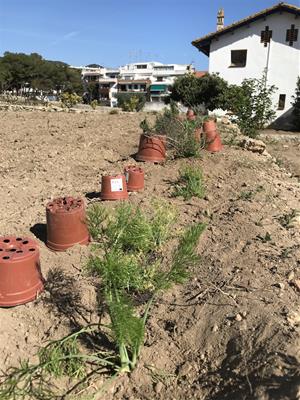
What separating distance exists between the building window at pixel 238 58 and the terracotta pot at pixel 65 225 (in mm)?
20643

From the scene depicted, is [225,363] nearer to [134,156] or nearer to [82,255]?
[82,255]

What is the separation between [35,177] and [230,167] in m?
3.11

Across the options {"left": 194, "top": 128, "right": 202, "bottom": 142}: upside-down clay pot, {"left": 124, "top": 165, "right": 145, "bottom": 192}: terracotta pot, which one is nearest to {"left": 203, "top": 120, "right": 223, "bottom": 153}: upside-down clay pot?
{"left": 194, "top": 128, "right": 202, "bottom": 142}: upside-down clay pot

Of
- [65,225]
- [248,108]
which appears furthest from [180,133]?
[248,108]

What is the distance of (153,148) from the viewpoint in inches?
247

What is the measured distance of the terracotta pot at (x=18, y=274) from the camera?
2920 mm

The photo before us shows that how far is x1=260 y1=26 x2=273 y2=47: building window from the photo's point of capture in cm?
2116

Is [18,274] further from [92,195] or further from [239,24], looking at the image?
[239,24]

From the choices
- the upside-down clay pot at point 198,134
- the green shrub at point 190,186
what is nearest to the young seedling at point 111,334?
the green shrub at point 190,186

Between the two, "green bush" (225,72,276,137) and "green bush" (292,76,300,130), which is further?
"green bush" (292,76,300,130)

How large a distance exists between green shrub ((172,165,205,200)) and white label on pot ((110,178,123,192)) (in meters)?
0.70

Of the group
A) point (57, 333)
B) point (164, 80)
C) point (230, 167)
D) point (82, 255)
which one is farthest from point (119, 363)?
point (164, 80)

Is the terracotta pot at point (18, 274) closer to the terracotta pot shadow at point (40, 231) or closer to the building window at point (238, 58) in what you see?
the terracotta pot shadow at point (40, 231)

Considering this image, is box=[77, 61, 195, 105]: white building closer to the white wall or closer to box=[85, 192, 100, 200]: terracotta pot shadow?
the white wall
